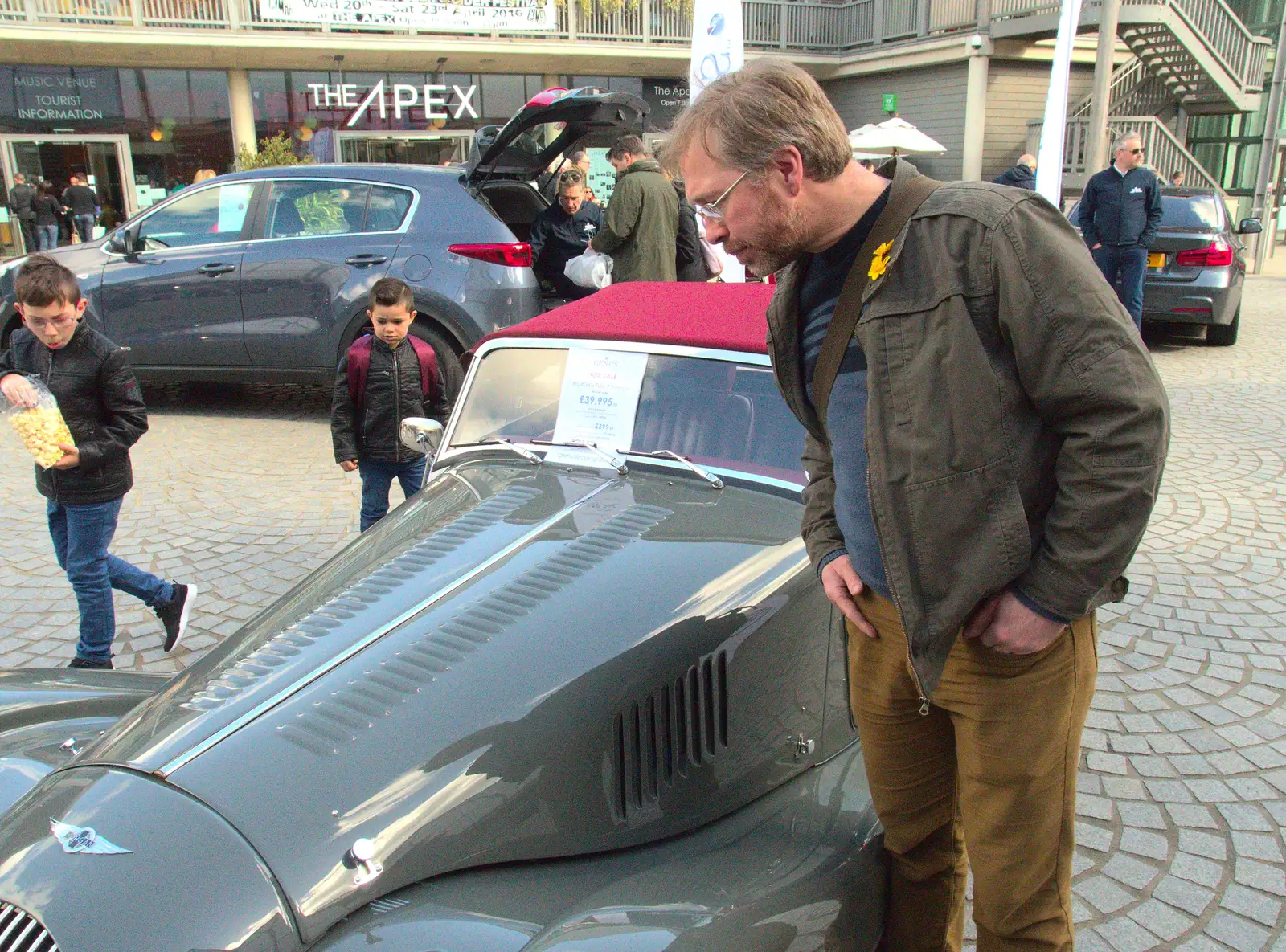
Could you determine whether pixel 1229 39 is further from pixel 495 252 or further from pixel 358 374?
pixel 358 374

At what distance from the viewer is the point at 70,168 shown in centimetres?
1772

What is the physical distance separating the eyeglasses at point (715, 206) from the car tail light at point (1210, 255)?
9668mm

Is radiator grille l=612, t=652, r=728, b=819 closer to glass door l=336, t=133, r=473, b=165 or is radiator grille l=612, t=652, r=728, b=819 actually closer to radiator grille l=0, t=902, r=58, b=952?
radiator grille l=0, t=902, r=58, b=952

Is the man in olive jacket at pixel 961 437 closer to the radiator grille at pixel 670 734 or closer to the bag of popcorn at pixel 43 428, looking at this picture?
the radiator grille at pixel 670 734

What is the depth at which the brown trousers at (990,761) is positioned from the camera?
66.8 inches

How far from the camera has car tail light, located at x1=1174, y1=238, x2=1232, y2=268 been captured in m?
9.73

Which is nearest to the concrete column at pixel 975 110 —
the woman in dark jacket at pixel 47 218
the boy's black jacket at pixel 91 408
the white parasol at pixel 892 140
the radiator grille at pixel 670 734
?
the white parasol at pixel 892 140

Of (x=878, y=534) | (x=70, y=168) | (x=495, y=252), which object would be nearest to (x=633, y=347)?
(x=878, y=534)

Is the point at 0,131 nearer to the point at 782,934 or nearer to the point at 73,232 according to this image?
the point at 73,232

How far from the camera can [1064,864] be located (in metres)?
1.80

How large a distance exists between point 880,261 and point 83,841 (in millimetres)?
1605

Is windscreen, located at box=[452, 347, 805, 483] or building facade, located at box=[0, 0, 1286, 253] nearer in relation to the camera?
windscreen, located at box=[452, 347, 805, 483]

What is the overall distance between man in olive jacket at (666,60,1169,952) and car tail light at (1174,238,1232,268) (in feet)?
30.9

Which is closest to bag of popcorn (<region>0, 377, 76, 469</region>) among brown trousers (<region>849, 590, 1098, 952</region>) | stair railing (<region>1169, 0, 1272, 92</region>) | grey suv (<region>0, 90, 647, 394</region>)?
brown trousers (<region>849, 590, 1098, 952</region>)
